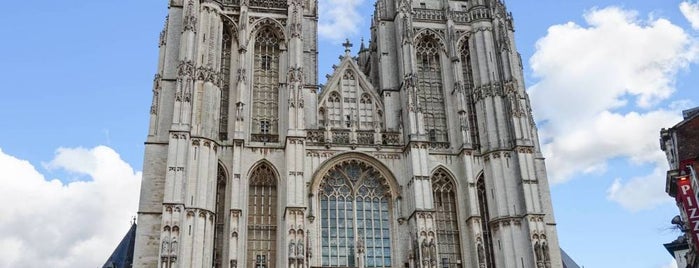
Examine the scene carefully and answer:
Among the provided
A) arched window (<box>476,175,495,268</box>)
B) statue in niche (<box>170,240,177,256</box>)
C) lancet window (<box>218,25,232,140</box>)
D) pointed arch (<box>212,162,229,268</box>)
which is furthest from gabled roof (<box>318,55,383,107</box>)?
statue in niche (<box>170,240,177,256</box>)

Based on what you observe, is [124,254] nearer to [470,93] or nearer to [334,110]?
[334,110]

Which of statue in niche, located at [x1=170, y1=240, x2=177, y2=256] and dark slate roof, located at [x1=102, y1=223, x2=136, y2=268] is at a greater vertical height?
dark slate roof, located at [x1=102, y1=223, x2=136, y2=268]

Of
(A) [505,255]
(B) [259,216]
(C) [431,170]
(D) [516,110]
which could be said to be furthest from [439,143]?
(B) [259,216]

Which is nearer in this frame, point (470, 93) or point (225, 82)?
point (225, 82)

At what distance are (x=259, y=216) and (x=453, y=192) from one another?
1054 cm

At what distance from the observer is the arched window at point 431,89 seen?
128 feet

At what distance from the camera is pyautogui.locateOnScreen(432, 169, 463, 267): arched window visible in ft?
116

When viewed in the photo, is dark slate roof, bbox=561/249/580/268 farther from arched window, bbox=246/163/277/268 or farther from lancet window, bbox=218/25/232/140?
lancet window, bbox=218/25/232/140

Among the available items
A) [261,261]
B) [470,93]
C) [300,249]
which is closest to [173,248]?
[261,261]

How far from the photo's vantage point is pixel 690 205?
2344 centimetres

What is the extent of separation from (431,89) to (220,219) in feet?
47.5

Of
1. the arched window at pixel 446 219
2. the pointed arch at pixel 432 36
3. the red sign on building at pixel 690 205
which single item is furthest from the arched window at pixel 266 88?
the red sign on building at pixel 690 205

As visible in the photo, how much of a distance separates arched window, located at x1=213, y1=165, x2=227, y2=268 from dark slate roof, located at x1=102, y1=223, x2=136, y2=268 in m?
8.95

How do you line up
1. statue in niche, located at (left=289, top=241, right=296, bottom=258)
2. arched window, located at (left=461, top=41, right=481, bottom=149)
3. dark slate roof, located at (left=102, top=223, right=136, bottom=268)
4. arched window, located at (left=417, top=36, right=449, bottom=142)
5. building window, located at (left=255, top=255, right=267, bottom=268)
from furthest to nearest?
dark slate roof, located at (left=102, top=223, right=136, bottom=268), arched window, located at (left=417, top=36, right=449, bottom=142), arched window, located at (left=461, top=41, right=481, bottom=149), building window, located at (left=255, top=255, right=267, bottom=268), statue in niche, located at (left=289, top=241, right=296, bottom=258)
